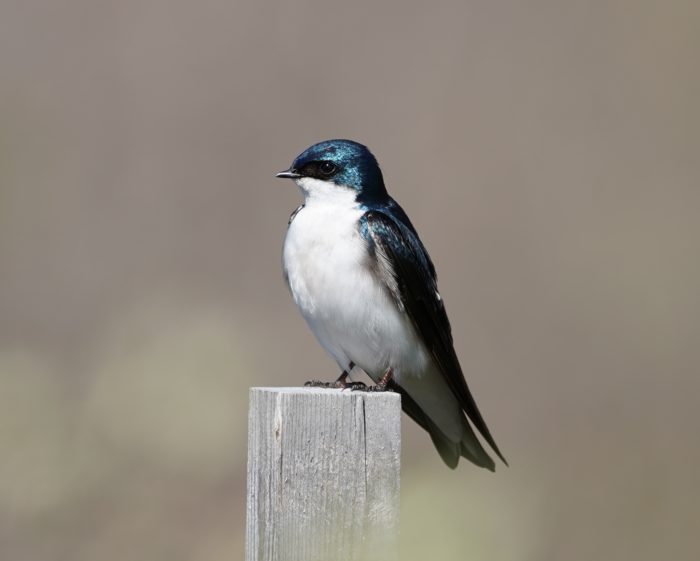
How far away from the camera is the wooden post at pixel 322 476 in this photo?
52.2 inches

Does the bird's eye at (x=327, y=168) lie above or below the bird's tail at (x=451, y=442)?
above

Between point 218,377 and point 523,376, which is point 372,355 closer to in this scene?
point 218,377

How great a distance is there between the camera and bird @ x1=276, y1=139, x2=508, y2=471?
7.59ft

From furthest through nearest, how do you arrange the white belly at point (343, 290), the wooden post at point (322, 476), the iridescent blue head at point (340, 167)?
the iridescent blue head at point (340, 167), the white belly at point (343, 290), the wooden post at point (322, 476)

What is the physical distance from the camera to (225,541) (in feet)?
5.72

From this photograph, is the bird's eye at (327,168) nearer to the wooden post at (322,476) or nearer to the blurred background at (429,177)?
the blurred background at (429,177)

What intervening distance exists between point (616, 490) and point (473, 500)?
2.12 feet

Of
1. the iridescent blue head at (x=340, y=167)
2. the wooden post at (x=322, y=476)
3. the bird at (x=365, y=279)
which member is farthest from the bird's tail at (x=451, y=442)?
the wooden post at (x=322, y=476)

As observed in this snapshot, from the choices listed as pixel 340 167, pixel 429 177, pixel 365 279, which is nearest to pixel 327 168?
pixel 340 167

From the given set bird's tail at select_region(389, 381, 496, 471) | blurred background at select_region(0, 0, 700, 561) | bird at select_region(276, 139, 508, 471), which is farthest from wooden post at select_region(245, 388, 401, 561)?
bird's tail at select_region(389, 381, 496, 471)

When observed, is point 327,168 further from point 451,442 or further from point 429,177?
point 429,177

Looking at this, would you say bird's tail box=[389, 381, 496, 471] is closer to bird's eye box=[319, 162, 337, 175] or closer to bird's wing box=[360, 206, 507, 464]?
bird's wing box=[360, 206, 507, 464]

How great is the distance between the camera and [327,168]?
8.00 ft

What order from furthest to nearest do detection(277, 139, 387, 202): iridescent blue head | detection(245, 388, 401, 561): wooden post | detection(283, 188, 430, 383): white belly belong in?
detection(277, 139, 387, 202): iridescent blue head
detection(283, 188, 430, 383): white belly
detection(245, 388, 401, 561): wooden post
